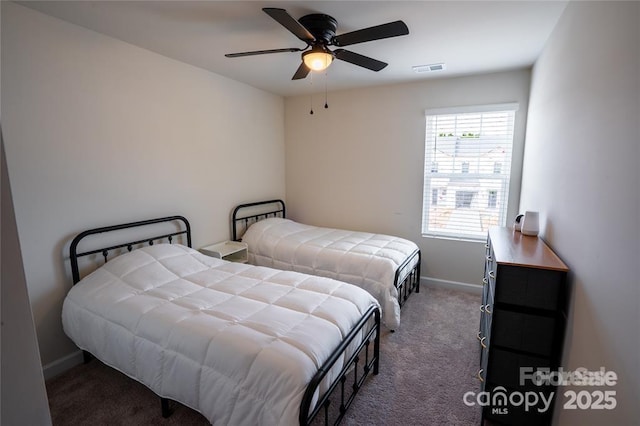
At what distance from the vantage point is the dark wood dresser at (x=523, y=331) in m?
1.58

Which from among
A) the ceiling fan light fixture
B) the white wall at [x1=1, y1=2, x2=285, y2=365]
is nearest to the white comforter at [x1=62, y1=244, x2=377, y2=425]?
the white wall at [x1=1, y1=2, x2=285, y2=365]

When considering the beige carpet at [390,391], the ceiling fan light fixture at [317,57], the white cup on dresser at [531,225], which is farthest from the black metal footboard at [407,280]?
the ceiling fan light fixture at [317,57]

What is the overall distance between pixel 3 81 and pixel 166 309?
1.79 meters

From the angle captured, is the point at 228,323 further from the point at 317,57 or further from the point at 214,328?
the point at 317,57

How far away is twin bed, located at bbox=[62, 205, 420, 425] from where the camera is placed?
4.81ft

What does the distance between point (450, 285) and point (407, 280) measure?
0.70 m

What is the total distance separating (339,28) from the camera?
7.51 feet

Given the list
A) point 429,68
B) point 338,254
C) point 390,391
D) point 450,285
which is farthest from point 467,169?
point 390,391

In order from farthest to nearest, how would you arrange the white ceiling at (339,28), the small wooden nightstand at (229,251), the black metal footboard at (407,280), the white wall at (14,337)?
the small wooden nightstand at (229,251) < the black metal footboard at (407,280) < the white ceiling at (339,28) < the white wall at (14,337)

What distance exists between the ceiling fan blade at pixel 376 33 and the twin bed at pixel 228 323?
1.73 m

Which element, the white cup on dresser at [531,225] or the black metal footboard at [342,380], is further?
the white cup on dresser at [531,225]

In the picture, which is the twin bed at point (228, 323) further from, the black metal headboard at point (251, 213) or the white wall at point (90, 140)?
the black metal headboard at point (251, 213)

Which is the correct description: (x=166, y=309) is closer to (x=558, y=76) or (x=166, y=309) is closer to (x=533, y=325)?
(x=533, y=325)

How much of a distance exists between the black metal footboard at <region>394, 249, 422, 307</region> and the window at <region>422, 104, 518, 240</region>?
0.54 metres
